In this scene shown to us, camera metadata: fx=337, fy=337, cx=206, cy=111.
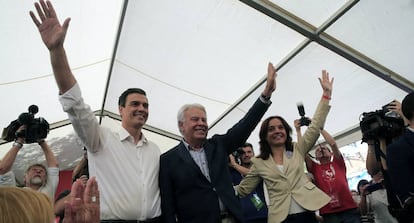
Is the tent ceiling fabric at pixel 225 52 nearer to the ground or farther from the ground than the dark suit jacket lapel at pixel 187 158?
farther from the ground

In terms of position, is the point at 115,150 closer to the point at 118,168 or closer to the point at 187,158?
the point at 118,168

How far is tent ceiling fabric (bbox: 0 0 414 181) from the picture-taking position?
3.14 m

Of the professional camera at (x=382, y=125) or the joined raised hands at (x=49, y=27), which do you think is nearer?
the joined raised hands at (x=49, y=27)

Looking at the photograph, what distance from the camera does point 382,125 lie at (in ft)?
6.24

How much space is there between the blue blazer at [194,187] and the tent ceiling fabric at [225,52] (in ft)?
5.96

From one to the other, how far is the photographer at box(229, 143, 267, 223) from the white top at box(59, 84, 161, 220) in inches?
31.5

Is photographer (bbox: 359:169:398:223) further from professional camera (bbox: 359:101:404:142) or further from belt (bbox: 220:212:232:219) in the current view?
belt (bbox: 220:212:232:219)

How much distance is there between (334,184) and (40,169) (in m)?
2.35

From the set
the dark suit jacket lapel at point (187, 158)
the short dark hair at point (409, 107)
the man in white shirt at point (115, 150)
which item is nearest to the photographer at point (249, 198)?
the dark suit jacket lapel at point (187, 158)

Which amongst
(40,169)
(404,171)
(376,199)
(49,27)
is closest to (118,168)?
(49,27)

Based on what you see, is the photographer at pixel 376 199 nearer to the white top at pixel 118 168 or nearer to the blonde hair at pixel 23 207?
the white top at pixel 118 168

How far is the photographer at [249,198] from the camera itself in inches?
87.1

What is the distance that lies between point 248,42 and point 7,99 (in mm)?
3402

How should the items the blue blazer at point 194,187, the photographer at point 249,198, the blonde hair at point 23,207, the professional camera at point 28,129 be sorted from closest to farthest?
the blonde hair at point 23,207 < the blue blazer at point 194,187 < the photographer at point 249,198 < the professional camera at point 28,129
